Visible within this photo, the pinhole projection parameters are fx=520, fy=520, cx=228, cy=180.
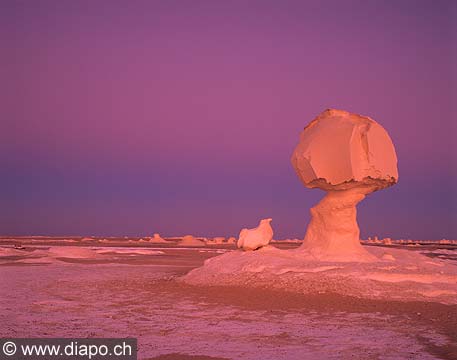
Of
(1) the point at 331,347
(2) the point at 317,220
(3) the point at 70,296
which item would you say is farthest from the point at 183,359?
(2) the point at 317,220

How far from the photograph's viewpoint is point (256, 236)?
20.3 metres

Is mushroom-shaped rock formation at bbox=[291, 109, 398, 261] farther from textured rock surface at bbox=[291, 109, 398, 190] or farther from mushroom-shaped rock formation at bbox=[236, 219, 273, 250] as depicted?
mushroom-shaped rock formation at bbox=[236, 219, 273, 250]

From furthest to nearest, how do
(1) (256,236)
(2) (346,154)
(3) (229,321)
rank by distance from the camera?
(1) (256,236) → (2) (346,154) → (3) (229,321)

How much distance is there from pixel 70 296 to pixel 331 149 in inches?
400

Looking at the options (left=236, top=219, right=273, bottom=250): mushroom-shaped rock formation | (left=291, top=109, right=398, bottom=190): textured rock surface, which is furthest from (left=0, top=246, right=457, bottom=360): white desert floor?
(left=291, top=109, right=398, bottom=190): textured rock surface

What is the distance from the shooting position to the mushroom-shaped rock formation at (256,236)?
2022 centimetres

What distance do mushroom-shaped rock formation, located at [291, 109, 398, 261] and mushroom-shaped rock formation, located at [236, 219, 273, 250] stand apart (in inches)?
60.0

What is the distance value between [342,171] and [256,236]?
14.0 feet

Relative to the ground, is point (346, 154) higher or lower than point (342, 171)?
higher

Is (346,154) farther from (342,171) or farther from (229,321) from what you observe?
(229,321)

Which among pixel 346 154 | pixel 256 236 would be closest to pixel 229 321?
pixel 256 236

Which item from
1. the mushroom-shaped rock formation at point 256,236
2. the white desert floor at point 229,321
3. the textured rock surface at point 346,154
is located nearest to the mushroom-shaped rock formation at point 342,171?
the textured rock surface at point 346,154

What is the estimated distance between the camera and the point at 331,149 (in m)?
18.8

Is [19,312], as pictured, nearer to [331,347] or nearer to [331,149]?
[331,347]
